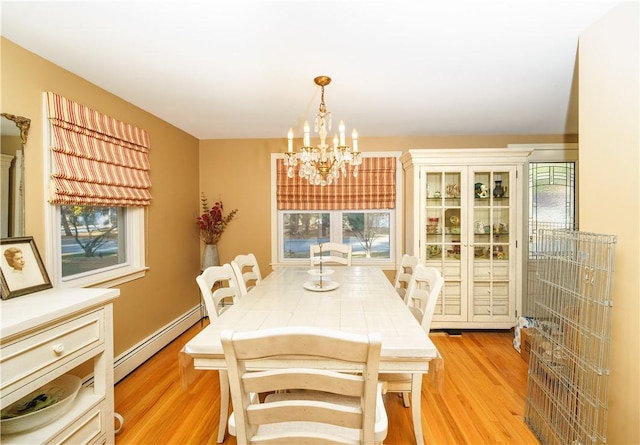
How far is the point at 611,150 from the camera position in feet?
5.00

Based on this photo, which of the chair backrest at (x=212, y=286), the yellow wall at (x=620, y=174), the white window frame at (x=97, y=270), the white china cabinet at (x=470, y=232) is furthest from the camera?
the white china cabinet at (x=470, y=232)

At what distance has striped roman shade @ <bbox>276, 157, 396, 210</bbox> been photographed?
12.4ft

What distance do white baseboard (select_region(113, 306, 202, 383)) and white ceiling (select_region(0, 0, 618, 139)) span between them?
2.07 m

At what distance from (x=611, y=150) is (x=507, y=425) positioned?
5.43 ft

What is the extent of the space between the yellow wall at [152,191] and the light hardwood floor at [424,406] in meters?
0.45

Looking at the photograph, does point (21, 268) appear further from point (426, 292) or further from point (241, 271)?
point (426, 292)

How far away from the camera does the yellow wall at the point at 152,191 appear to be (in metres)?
1.80

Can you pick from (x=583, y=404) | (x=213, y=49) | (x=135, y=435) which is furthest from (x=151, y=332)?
(x=583, y=404)

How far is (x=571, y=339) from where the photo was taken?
162 cm

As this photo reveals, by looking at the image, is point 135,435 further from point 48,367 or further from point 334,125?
point 334,125

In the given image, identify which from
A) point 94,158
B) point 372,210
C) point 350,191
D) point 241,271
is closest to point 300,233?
point 350,191

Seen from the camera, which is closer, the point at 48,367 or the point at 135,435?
the point at 48,367

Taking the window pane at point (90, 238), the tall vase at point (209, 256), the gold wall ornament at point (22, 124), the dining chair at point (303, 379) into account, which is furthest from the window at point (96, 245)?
the dining chair at point (303, 379)

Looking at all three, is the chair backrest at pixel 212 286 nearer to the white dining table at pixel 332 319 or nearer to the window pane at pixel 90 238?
the white dining table at pixel 332 319
